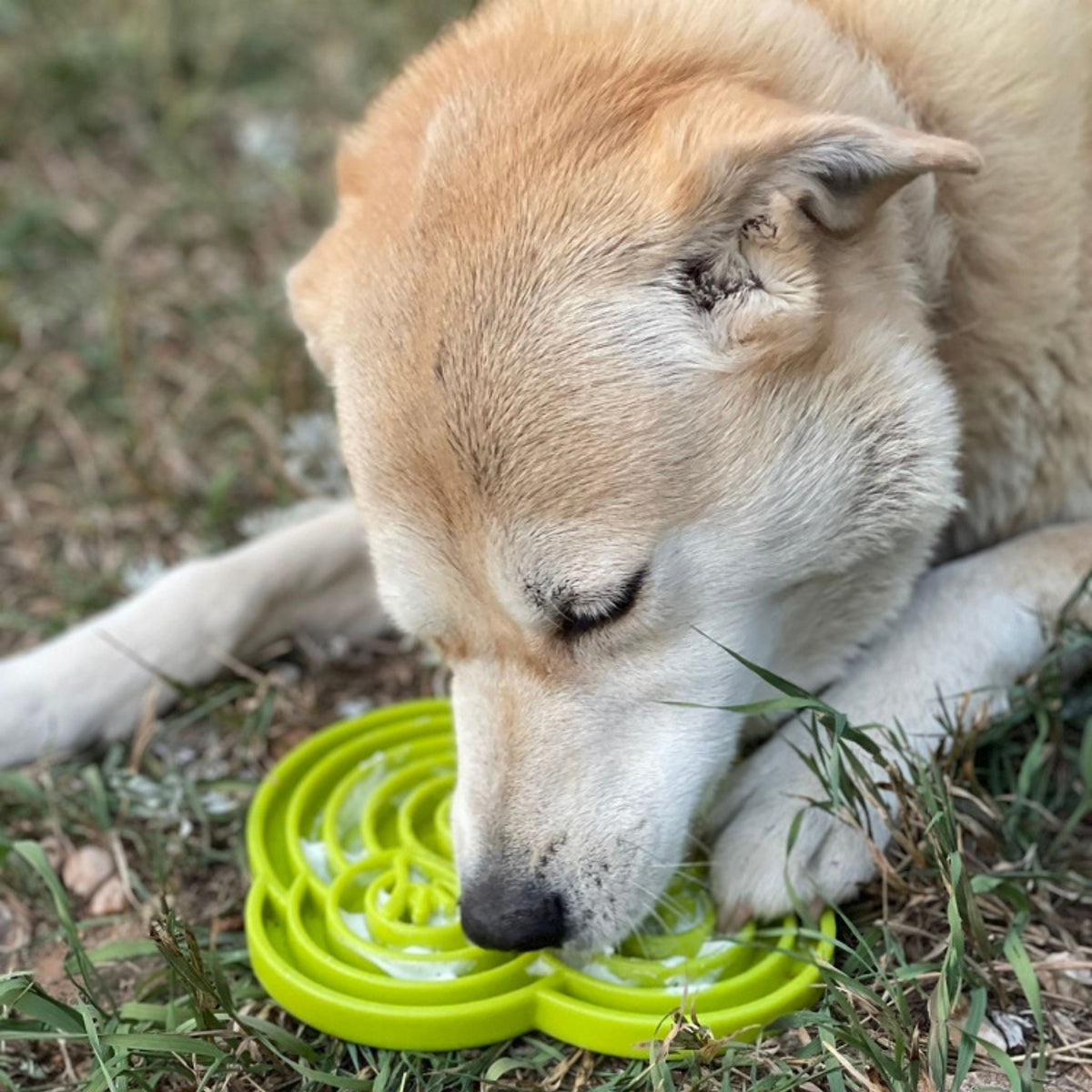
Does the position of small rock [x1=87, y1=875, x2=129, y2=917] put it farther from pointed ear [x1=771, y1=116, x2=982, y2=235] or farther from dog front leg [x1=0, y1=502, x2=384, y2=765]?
pointed ear [x1=771, y1=116, x2=982, y2=235]

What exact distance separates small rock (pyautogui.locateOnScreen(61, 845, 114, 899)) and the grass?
22mm

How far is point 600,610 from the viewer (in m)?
2.19

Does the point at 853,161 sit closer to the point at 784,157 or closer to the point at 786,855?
the point at 784,157

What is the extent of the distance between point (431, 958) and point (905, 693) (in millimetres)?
1000

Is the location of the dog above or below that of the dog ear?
below

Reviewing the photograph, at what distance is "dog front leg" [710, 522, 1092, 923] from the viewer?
2365 millimetres

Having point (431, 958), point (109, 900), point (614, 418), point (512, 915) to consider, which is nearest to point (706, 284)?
point (614, 418)

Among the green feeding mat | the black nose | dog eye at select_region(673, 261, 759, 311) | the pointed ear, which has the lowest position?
the green feeding mat

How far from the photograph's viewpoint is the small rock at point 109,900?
2.69 m

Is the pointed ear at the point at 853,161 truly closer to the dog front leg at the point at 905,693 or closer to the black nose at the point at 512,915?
the dog front leg at the point at 905,693

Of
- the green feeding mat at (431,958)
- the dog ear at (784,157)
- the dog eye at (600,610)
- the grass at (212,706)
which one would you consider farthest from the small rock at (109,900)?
the dog ear at (784,157)

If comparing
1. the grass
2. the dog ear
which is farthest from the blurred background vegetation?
the dog ear

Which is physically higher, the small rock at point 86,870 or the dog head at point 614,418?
the dog head at point 614,418

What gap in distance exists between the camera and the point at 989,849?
96.8 inches
